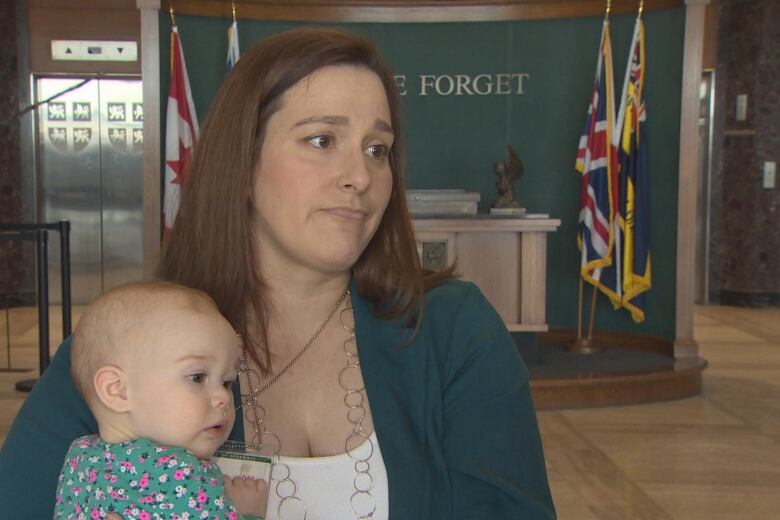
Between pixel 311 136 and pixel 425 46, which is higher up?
pixel 425 46

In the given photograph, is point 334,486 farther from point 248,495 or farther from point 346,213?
point 346,213

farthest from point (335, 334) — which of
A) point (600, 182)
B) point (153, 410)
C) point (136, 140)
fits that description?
point (136, 140)

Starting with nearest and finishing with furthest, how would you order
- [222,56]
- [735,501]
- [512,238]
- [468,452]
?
[468,452]
[735,501]
[512,238]
[222,56]

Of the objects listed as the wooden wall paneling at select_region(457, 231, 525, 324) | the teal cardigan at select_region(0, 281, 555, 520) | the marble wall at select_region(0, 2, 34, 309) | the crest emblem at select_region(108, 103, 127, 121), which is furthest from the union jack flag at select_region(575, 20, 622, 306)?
the marble wall at select_region(0, 2, 34, 309)

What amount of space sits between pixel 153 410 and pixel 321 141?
22.2 inches

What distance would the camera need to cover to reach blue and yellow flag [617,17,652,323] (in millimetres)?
6965

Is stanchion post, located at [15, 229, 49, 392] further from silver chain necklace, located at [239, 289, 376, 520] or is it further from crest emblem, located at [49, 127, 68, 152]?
crest emblem, located at [49, 127, 68, 152]

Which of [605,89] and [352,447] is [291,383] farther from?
[605,89]

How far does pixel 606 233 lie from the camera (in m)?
7.04

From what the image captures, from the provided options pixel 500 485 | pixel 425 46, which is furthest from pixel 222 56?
pixel 500 485

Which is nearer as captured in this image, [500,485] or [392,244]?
[500,485]

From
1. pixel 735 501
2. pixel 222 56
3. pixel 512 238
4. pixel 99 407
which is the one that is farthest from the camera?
pixel 222 56

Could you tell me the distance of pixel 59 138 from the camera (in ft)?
35.1

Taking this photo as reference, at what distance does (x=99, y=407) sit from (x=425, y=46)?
655 centimetres
